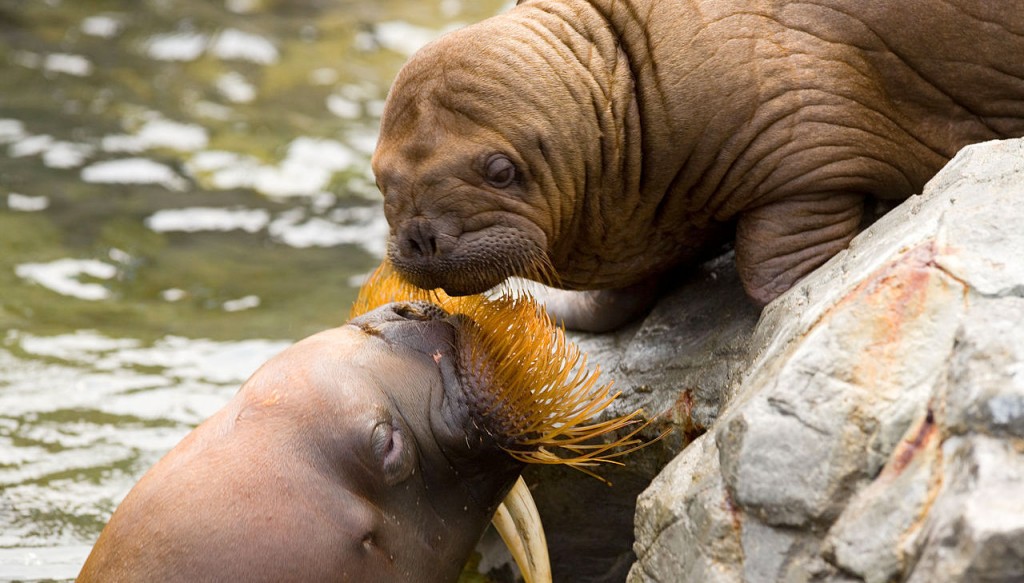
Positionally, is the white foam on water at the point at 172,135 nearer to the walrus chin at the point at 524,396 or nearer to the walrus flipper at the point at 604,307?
the walrus flipper at the point at 604,307

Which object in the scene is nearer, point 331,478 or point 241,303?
point 331,478

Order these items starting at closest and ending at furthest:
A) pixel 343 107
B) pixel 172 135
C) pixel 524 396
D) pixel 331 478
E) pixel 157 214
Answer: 1. pixel 331 478
2. pixel 524 396
3. pixel 157 214
4. pixel 172 135
5. pixel 343 107

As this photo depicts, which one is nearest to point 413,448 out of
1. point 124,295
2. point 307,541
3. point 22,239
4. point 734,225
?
point 307,541

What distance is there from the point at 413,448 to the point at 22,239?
5.94 metres

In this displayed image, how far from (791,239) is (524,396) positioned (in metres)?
1.13

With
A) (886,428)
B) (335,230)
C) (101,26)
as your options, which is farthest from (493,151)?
(101,26)

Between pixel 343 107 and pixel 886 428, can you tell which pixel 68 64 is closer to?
pixel 343 107

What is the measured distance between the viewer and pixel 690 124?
15.4 ft

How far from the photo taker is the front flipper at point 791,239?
4.50 metres

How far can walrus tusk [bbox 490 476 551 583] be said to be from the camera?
4.45 m

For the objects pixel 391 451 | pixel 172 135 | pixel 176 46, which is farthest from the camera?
pixel 176 46

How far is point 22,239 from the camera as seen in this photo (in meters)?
9.10

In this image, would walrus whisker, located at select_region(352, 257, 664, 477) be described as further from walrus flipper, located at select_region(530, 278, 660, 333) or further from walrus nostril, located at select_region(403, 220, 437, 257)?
walrus flipper, located at select_region(530, 278, 660, 333)

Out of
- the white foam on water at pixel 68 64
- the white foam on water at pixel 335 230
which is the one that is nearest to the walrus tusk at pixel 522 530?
the white foam on water at pixel 335 230
